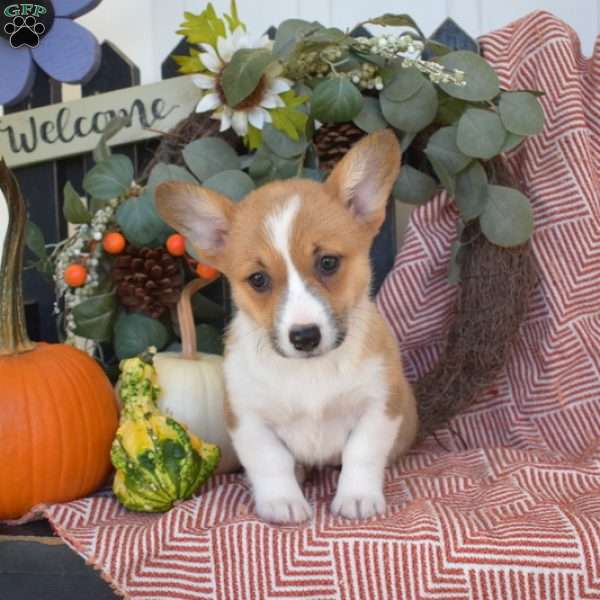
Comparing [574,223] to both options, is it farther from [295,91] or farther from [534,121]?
[295,91]

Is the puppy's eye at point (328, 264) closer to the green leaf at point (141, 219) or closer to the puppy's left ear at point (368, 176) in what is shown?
the puppy's left ear at point (368, 176)

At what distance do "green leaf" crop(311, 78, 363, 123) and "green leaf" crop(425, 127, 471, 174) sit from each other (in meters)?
0.25

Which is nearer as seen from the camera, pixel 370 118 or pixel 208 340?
pixel 370 118

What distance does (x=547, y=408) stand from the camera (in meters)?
2.42

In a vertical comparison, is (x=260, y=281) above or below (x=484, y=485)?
above

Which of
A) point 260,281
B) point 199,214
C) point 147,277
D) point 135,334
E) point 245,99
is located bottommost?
point 135,334

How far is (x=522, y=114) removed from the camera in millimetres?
2225

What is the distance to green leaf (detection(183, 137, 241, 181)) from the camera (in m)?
2.34

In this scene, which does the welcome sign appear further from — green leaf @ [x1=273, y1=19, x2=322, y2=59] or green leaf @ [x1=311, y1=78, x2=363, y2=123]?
green leaf @ [x1=311, y1=78, x2=363, y2=123]

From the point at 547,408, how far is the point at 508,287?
408mm

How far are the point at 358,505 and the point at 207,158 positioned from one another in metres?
1.15

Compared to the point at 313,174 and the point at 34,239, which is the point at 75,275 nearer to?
the point at 34,239

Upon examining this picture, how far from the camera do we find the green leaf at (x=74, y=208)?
2.44 m

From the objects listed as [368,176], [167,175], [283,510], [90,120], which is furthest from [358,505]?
[90,120]
